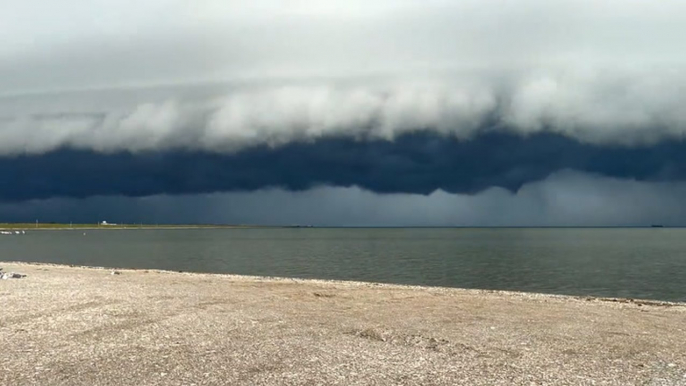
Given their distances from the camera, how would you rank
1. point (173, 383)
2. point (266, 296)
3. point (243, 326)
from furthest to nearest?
1. point (266, 296)
2. point (243, 326)
3. point (173, 383)

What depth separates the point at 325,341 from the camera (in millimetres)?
19812

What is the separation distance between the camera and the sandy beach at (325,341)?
50.5ft

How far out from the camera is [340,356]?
1758cm

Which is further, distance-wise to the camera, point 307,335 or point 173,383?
point 307,335

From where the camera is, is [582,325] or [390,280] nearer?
[582,325]

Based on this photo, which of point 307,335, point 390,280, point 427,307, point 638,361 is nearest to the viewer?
point 638,361

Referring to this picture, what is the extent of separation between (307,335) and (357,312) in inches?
270

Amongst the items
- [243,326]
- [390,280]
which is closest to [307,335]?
[243,326]

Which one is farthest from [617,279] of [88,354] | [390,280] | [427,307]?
[88,354]

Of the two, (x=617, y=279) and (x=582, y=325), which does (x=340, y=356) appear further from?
(x=617, y=279)

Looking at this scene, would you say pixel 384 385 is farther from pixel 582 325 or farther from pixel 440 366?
pixel 582 325

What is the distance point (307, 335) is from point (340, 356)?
11.6ft

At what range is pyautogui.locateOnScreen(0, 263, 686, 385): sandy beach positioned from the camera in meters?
15.4

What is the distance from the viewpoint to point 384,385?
14484 mm
